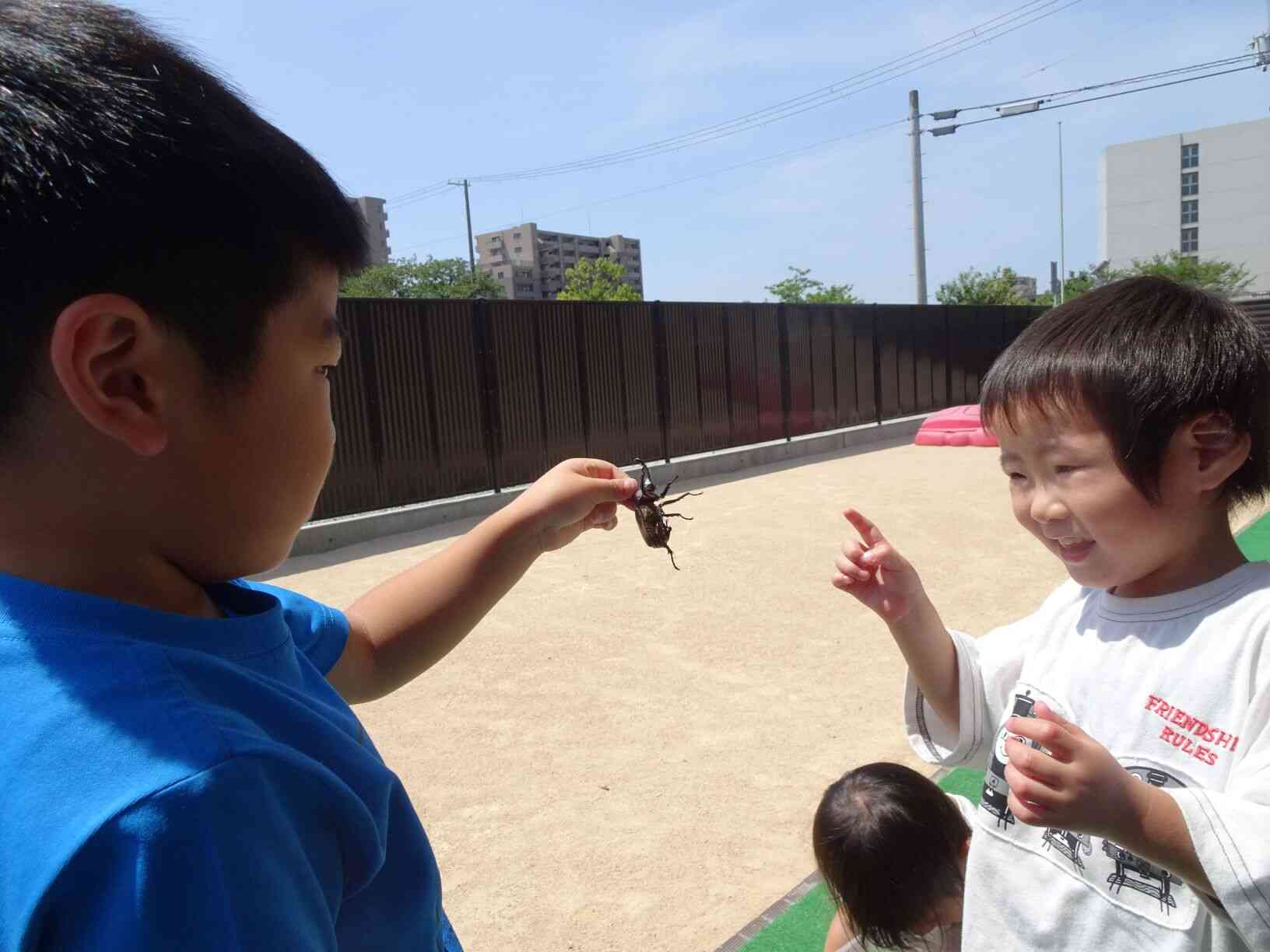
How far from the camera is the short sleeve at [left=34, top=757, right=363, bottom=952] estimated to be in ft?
2.01

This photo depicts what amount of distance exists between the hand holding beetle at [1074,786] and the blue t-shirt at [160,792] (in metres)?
0.90

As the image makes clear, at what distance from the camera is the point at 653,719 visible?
13.7 feet

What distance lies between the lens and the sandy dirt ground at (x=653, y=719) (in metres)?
2.82

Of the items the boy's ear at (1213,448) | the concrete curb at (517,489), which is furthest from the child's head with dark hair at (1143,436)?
the concrete curb at (517,489)

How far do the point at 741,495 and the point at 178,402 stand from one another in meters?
9.93

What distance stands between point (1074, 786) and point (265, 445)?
1.14 m

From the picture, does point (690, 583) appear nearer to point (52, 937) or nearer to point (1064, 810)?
point (1064, 810)

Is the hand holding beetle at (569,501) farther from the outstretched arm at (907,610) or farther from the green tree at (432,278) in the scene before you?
the green tree at (432,278)

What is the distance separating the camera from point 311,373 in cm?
96

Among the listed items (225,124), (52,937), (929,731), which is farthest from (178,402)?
(929,731)

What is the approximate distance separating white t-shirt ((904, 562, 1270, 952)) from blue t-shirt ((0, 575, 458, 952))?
3.81 feet

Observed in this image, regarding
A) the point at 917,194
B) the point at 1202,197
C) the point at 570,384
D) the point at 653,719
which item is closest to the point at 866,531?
the point at 653,719

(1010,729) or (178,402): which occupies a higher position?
(178,402)

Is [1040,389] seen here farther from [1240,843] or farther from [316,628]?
[316,628]
